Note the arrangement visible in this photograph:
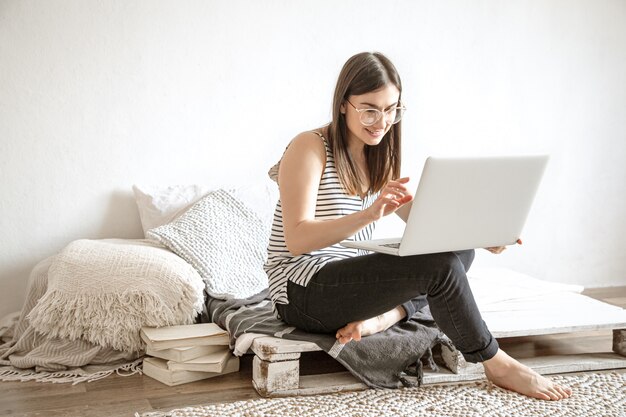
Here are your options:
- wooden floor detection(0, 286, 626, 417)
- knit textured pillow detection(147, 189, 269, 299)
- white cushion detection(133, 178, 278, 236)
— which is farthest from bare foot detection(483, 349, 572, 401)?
white cushion detection(133, 178, 278, 236)

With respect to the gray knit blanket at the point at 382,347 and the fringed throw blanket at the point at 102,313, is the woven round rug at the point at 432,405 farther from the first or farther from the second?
the fringed throw blanket at the point at 102,313

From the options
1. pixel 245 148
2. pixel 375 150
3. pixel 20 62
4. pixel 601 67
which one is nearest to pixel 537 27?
pixel 601 67

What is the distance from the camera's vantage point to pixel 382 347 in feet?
7.02

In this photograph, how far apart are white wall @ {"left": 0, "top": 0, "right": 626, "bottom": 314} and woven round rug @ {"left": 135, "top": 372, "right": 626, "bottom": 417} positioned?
1.27 m

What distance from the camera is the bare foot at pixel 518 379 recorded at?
6.71ft

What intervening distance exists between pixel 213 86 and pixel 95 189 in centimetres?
61

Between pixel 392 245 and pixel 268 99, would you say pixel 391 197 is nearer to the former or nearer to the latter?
pixel 392 245

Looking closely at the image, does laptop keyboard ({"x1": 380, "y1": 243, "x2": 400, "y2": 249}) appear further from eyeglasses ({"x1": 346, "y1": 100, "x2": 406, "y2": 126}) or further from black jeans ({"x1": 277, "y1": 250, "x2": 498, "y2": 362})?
eyeglasses ({"x1": 346, "y1": 100, "x2": 406, "y2": 126})

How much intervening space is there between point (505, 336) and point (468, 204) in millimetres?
571

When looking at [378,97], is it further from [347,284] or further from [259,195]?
[259,195]

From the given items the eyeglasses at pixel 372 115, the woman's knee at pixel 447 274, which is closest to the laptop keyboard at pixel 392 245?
the woman's knee at pixel 447 274

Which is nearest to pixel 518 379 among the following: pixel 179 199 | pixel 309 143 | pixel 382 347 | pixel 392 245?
pixel 382 347

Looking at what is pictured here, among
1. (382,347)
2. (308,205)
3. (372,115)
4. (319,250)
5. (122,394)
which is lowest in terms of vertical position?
(122,394)

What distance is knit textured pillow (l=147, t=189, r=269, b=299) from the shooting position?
2590 millimetres
